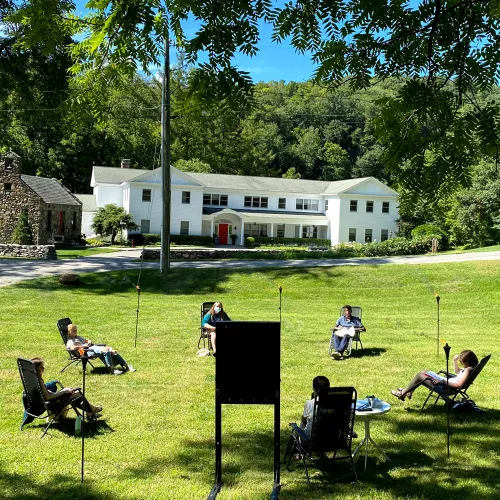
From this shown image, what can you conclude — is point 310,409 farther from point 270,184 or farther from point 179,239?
point 270,184

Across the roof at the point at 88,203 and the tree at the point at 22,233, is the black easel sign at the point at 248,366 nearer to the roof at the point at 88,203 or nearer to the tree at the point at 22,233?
the tree at the point at 22,233

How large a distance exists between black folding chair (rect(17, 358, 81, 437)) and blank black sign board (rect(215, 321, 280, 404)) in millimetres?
3469

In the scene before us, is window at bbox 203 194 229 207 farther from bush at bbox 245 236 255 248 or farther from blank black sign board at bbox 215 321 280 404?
blank black sign board at bbox 215 321 280 404

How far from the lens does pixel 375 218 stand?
59000 mm

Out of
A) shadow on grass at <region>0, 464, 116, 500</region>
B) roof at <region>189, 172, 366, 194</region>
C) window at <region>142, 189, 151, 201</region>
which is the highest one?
roof at <region>189, 172, 366, 194</region>

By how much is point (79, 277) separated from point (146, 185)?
89.7 feet

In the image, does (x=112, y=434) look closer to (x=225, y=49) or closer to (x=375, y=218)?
(x=225, y=49)

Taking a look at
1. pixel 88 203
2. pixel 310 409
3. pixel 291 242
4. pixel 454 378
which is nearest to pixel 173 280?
pixel 454 378

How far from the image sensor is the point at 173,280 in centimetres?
2742

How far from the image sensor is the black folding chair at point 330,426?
6.91m

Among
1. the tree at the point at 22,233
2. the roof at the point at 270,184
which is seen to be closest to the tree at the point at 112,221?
the tree at the point at 22,233

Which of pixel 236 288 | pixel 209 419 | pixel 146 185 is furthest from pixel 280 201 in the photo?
pixel 209 419

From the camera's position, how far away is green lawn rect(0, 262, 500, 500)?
6.61m

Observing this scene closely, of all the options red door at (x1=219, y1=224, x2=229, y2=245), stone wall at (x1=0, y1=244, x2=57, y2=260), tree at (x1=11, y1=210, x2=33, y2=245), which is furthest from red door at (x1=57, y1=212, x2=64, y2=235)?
red door at (x1=219, y1=224, x2=229, y2=245)
